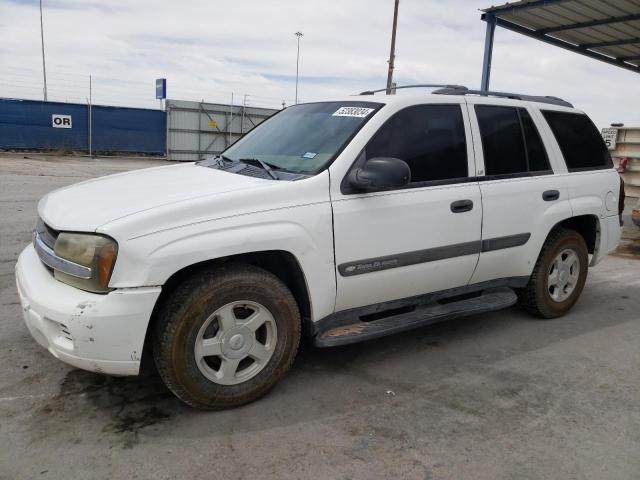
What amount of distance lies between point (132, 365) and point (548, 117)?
3683 millimetres

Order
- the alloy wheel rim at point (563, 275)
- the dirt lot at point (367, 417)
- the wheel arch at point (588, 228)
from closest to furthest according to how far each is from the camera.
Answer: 1. the dirt lot at point (367, 417)
2. the alloy wheel rim at point (563, 275)
3. the wheel arch at point (588, 228)

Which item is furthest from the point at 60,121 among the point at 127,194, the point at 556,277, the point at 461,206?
the point at 461,206

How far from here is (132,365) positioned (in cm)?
270

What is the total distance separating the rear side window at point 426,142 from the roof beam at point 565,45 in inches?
346

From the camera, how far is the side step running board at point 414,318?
3289 millimetres

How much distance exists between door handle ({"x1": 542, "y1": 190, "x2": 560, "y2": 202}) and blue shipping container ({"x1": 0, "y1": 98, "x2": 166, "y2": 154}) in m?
22.6

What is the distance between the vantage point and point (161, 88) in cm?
2438

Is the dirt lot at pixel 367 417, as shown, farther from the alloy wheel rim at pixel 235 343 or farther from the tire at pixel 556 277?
the tire at pixel 556 277

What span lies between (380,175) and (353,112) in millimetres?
686

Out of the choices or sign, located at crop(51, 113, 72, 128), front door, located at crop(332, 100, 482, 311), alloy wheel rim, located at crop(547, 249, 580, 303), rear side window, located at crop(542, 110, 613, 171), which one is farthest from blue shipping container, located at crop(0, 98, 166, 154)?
front door, located at crop(332, 100, 482, 311)

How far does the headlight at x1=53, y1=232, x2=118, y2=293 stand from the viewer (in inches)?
101

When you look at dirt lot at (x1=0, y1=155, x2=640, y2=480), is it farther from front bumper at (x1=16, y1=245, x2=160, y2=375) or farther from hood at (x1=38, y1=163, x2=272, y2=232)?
hood at (x1=38, y1=163, x2=272, y2=232)

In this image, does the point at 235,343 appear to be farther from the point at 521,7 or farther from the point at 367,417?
the point at 521,7

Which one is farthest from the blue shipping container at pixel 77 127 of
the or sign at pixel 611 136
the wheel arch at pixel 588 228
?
the wheel arch at pixel 588 228
